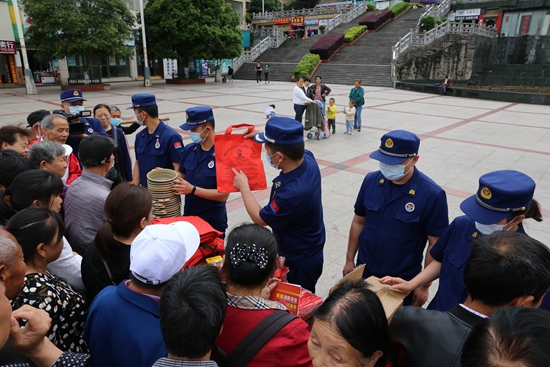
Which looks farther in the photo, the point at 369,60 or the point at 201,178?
the point at 369,60

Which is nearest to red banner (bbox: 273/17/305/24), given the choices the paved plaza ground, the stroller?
the paved plaza ground

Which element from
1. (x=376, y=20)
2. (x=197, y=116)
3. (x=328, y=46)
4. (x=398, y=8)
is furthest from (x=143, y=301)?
(x=398, y=8)

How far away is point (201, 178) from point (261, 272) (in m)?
1.77

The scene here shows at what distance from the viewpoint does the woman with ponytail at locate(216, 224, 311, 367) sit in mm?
1366

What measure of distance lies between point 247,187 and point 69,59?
1162 inches

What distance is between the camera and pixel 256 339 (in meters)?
1.37

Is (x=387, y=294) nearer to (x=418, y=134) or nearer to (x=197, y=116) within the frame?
(x=197, y=116)

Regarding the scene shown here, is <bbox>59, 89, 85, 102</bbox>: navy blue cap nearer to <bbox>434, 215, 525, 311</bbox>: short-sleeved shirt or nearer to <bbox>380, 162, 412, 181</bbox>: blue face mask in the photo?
<bbox>380, 162, 412, 181</bbox>: blue face mask

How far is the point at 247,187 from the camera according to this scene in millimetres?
2496

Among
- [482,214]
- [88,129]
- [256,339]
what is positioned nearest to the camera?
[256,339]

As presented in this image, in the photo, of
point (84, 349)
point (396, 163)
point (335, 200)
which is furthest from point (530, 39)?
point (84, 349)

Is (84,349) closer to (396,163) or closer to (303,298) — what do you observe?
(303,298)

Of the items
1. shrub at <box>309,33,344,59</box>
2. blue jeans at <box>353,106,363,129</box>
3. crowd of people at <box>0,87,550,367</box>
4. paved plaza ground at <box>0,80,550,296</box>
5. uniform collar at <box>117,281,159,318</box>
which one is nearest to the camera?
crowd of people at <box>0,87,550,367</box>

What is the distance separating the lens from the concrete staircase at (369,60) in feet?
82.2
